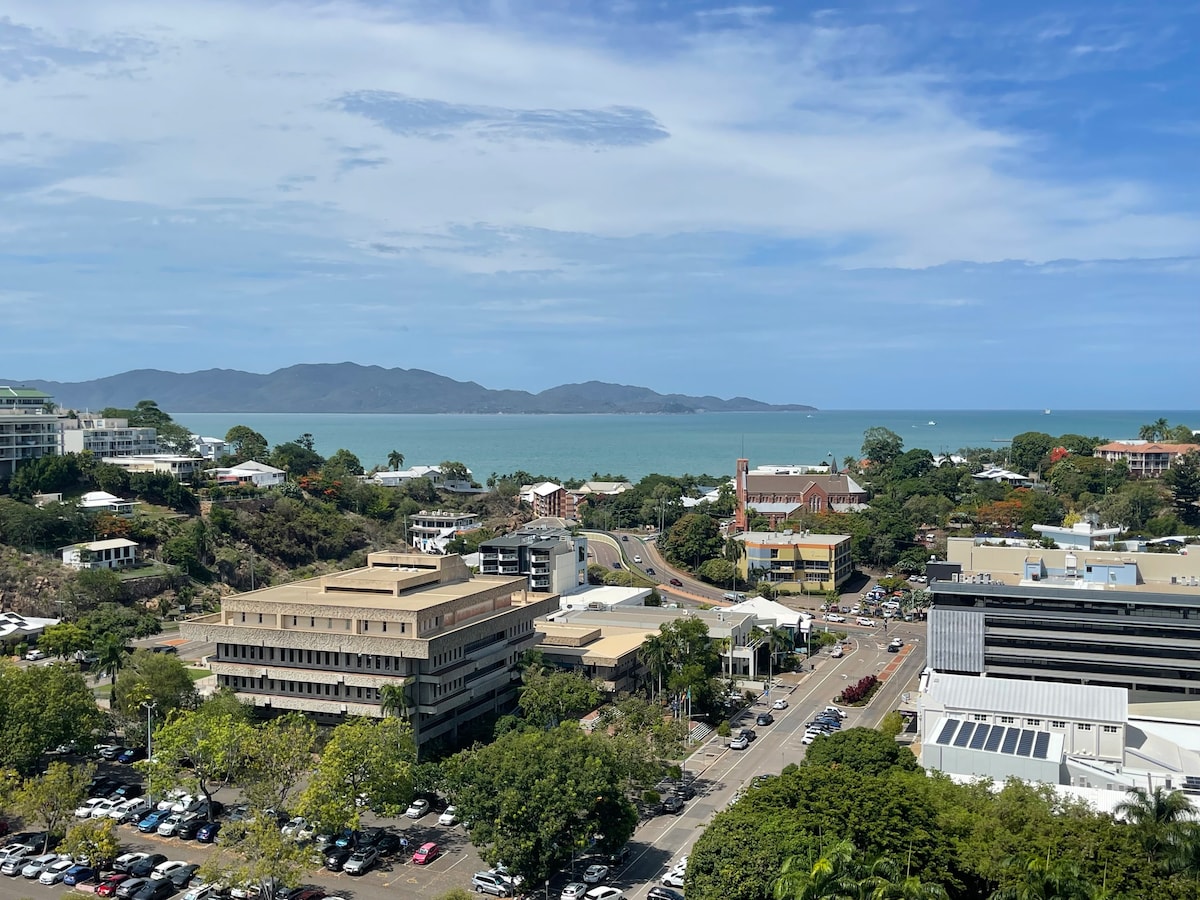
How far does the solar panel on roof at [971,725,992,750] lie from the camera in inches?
1561

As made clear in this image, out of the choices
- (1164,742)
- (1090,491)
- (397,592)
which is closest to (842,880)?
(1164,742)

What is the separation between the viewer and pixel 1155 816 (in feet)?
104

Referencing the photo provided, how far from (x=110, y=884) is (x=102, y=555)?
53.1 meters

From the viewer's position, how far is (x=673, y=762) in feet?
152

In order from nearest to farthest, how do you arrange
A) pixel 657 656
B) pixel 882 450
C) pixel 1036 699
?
pixel 1036 699
pixel 657 656
pixel 882 450

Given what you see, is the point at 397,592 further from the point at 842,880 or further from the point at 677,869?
the point at 842,880

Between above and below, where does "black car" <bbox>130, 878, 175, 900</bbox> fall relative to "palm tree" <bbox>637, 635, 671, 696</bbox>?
below

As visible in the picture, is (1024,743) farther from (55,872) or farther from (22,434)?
(22,434)

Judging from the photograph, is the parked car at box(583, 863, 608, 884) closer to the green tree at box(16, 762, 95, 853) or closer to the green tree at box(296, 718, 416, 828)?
the green tree at box(296, 718, 416, 828)

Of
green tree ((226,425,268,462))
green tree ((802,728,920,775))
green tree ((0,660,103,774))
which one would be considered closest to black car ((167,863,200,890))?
green tree ((0,660,103,774))

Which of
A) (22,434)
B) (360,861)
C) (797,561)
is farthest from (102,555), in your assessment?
(797,561)

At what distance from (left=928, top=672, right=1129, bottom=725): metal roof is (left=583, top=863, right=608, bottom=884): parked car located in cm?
1837

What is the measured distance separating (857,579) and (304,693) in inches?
2517

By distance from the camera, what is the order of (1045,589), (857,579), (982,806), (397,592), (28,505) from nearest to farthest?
(982,806)
(397,592)
(1045,589)
(28,505)
(857,579)
